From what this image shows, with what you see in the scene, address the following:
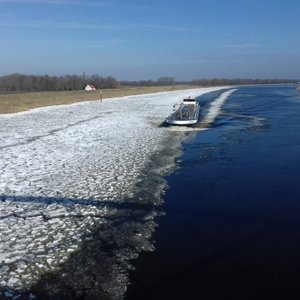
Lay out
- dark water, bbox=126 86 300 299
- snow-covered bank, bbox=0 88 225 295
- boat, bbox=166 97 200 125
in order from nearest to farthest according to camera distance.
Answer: dark water, bbox=126 86 300 299 < snow-covered bank, bbox=0 88 225 295 < boat, bbox=166 97 200 125

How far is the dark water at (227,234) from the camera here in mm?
6309

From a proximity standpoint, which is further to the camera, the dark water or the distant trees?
the distant trees

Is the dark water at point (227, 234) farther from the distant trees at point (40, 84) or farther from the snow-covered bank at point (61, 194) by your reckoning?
the distant trees at point (40, 84)

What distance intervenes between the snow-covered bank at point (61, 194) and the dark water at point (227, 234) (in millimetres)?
554

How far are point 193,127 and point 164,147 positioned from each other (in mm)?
9532

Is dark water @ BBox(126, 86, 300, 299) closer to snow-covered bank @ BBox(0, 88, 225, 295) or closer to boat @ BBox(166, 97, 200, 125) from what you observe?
snow-covered bank @ BBox(0, 88, 225, 295)

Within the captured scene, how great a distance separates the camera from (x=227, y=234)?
8.32 m

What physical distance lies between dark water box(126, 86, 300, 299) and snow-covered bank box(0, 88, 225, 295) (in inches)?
21.8


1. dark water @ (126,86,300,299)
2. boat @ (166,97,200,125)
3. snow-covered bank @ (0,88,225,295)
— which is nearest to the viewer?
dark water @ (126,86,300,299)

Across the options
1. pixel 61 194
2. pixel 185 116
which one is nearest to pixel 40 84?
pixel 185 116

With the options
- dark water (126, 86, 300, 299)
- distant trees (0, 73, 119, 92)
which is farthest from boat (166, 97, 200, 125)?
distant trees (0, 73, 119, 92)

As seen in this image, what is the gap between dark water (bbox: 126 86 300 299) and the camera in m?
6.31

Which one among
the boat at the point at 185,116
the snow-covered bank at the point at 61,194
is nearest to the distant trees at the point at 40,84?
the boat at the point at 185,116

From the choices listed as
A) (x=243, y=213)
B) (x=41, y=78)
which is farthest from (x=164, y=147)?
(x=41, y=78)
